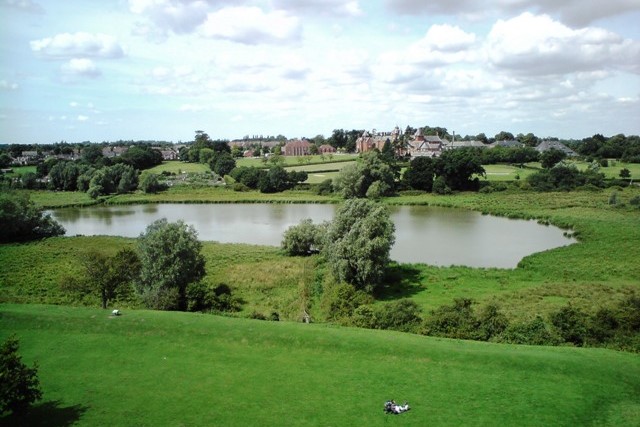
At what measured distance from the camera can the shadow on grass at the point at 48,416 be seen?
12234 millimetres

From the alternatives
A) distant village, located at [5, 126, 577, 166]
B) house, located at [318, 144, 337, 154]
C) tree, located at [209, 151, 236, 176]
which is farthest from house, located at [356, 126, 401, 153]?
tree, located at [209, 151, 236, 176]

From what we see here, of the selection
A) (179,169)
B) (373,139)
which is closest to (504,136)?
(373,139)

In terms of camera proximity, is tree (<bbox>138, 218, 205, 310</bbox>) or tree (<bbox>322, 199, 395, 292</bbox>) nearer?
tree (<bbox>138, 218, 205, 310</bbox>)

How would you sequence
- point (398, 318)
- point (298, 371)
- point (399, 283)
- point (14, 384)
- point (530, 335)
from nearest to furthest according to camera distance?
point (14, 384)
point (298, 371)
point (530, 335)
point (398, 318)
point (399, 283)

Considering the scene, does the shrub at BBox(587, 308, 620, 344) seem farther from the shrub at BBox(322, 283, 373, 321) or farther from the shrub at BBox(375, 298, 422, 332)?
the shrub at BBox(322, 283, 373, 321)

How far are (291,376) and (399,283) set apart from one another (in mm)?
16988

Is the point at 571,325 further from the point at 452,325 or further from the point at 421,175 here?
the point at 421,175

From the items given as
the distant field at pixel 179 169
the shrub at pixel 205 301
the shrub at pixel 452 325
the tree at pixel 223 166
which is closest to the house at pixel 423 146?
the tree at pixel 223 166

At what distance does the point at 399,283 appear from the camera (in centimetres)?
3070

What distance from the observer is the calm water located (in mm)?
39062

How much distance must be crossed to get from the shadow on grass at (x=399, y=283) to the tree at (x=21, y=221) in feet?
114

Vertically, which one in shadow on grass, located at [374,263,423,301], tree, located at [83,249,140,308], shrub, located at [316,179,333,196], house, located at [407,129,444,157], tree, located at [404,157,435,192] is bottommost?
shadow on grass, located at [374,263,423,301]

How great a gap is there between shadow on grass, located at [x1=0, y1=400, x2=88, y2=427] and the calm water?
90.4 ft

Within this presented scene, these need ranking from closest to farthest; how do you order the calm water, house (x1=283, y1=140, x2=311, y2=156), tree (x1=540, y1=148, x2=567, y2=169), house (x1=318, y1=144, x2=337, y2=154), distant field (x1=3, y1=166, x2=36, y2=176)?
the calm water → distant field (x1=3, y1=166, x2=36, y2=176) → tree (x1=540, y1=148, x2=567, y2=169) → house (x1=318, y1=144, x2=337, y2=154) → house (x1=283, y1=140, x2=311, y2=156)
